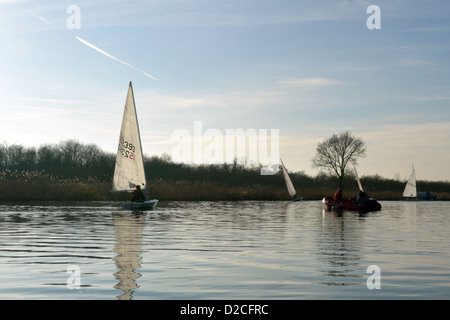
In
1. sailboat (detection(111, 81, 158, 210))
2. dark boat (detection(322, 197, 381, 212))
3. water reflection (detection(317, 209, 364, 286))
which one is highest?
sailboat (detection(111, 81, 158, 210))

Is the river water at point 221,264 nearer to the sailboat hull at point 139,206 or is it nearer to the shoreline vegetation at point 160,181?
the sailboat hull at point 139,206

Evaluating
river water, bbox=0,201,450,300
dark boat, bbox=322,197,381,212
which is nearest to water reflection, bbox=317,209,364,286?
river water, bbox=0,201,450,300

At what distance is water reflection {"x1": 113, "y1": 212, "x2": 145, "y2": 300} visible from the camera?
9.96 meters

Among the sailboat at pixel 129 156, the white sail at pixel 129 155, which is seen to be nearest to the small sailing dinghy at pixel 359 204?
the sailboat at pixel 129 156

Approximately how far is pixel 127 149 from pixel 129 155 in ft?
1.45

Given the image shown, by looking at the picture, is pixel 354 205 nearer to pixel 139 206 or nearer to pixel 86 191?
pixel 139 206

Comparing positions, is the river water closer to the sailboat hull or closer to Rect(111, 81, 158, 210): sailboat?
the sailboat hull

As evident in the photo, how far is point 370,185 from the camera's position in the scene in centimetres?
8962

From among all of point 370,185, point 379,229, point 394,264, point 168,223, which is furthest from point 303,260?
point 370,185

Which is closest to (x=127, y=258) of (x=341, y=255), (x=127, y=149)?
(x=341, y=255)

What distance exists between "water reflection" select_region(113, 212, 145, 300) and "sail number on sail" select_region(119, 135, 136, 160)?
1561cm

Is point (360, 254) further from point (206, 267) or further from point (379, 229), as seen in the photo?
point (379, 229)

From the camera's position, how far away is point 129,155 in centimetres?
3934

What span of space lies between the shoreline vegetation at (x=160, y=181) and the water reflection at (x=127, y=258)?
26.0m
